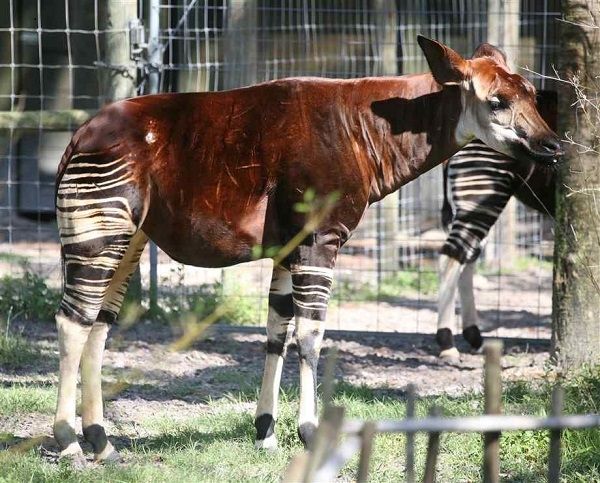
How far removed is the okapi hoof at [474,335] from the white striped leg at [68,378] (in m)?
3.33

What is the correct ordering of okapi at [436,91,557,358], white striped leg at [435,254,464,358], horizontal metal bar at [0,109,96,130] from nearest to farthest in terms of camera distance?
okapi at [436,91,557,358]
white striped leg at [435,254,464,358]
horizontal metal bar at [0,109,96,130]

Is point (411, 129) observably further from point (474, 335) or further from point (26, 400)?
point (474, 335)

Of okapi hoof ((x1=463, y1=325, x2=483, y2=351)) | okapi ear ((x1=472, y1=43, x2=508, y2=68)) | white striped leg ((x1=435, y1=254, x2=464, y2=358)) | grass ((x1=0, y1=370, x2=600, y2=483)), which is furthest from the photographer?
okapi hoof ((x1=463, y1=325, x2=483, y2=351))

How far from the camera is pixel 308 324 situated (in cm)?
436

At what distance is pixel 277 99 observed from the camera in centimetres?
440

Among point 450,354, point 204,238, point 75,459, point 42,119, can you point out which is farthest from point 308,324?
point 42,119

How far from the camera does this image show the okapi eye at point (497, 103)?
14.5 ft

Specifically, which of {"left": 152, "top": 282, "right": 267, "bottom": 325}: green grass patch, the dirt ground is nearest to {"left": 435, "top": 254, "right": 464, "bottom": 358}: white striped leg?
the dirt ground

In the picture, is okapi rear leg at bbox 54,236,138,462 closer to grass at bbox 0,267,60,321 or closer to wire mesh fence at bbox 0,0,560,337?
wire mesh fence at bbox 0,0,560,337

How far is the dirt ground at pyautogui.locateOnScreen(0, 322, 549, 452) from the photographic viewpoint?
5309 mm

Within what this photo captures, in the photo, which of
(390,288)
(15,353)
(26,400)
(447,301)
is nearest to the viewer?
(26,400)

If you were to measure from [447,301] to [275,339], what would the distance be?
2.41 meters

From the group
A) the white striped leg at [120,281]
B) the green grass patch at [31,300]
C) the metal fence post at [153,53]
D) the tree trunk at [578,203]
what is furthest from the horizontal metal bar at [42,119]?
the tree trunk at [578,203]

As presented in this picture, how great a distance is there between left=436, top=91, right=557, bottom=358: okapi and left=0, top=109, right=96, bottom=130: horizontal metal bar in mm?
2486
